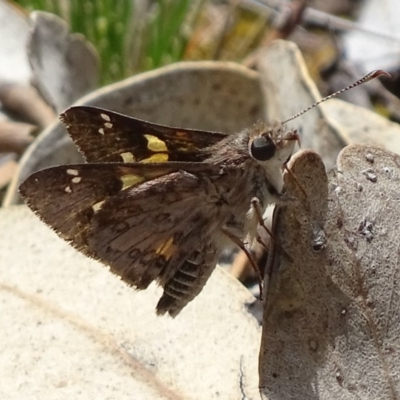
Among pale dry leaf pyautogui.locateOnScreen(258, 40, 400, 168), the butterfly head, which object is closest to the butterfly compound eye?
the butterfly head

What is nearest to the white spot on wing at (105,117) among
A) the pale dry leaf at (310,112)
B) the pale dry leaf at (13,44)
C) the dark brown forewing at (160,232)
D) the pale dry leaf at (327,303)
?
the dark brown forewing at (160,232)

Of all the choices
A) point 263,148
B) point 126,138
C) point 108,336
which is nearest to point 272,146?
point 263,148

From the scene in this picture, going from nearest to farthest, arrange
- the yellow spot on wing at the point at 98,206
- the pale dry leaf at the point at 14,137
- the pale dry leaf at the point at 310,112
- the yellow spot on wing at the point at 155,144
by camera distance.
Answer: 1. the yellow spot on wing at the point at 98,206
2. the yellow spot on wing at the point at 155,144
3. the pale dry leaf at the point at 310,112
4. the pale dry leaf at the point at 14,137

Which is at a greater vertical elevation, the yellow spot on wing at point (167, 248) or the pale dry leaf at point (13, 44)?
the yellow spot on wing at point (167, 248)

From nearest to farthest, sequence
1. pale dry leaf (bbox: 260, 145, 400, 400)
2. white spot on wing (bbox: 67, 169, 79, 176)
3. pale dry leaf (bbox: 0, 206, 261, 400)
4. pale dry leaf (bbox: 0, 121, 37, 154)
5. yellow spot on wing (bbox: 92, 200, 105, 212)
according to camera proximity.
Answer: pale dry leaf (bbox: 260, 145, 400, 400), pale dry leaf (bbox: 0, 206, 261, 400), white spot on wing (bbox: 67, 169, 79, 176), yellow spot on wing (bbox: 92, 200, 105, 212), pale dry leaf (bbox: 0, 121, 37, 154)

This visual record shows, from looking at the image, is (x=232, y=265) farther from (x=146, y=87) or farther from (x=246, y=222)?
(x=146, y=87)

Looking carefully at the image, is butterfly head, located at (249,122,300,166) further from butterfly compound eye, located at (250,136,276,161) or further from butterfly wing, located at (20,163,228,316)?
butterfly wing, located at (20,163,228,316)

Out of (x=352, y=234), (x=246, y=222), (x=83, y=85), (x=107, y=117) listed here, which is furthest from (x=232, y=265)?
(x=83, y=85)

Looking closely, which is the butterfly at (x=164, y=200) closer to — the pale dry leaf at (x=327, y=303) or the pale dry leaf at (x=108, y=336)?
the pale dry leaf at (x=108, y=336)

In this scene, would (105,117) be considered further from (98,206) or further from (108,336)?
(108,336)
